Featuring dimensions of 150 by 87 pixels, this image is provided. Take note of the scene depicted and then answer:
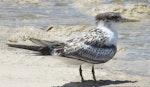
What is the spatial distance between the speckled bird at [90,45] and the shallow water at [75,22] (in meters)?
1.54

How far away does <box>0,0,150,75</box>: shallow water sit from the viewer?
10086 mm

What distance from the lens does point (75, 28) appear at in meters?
13.4

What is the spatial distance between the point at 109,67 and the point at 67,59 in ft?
6.69

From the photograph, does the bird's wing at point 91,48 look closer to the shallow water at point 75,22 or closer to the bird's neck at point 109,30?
the bird's neck at point 109,30

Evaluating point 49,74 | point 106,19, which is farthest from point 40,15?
point 106,19

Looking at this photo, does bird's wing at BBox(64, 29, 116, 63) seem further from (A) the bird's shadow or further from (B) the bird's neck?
(A) the bird's shadow

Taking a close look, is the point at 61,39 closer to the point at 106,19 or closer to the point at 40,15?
the point at 106,19

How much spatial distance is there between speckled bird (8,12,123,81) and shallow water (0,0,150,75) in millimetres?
1539

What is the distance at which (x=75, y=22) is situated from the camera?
15.3 meters

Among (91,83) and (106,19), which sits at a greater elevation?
(106,19)

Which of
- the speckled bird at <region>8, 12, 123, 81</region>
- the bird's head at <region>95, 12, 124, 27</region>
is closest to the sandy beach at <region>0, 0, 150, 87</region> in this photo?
the speckled bird at <region>8, 12, 123, 81</region>

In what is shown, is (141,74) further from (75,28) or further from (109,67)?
(75,28)

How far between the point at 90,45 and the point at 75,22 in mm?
7480

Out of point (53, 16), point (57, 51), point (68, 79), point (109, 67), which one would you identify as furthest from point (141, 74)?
point (53, 16)
